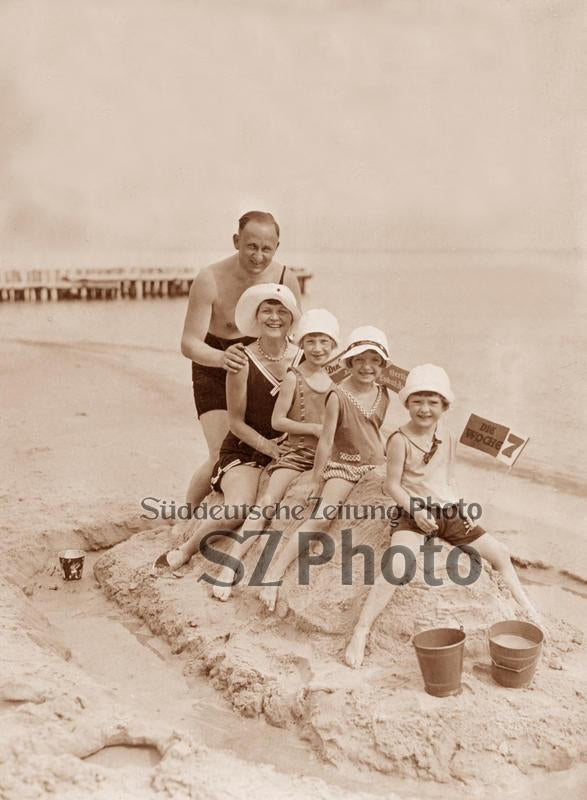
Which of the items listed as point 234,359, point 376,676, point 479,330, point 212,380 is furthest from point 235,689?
point 479,330

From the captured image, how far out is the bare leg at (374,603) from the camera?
3.38 m

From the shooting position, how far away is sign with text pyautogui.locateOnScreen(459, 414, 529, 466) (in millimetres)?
3785

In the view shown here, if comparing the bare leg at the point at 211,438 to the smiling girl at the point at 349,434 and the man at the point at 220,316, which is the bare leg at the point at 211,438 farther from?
the smiling girl at the point at 349,434

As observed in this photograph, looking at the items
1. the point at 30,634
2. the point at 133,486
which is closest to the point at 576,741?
the point at 30,634

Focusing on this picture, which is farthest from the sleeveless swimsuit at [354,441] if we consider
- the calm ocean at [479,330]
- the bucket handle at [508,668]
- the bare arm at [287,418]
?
the calm ocean at [479,330]

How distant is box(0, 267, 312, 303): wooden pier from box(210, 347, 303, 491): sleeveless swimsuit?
1534 centimetres

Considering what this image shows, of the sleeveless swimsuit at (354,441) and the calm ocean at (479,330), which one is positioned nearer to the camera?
the sleeveless swimsuit at (354,441)

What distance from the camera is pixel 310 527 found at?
3.84 m

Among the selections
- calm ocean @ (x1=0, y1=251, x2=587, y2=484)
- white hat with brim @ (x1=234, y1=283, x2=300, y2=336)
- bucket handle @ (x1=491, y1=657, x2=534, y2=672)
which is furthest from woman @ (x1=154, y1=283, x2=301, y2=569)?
calm ocean @ (x1=0, y1=251, x2=587, y2=484)

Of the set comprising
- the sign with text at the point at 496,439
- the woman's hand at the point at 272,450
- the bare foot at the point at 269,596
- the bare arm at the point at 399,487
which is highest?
the sign with text at the point at 496,439

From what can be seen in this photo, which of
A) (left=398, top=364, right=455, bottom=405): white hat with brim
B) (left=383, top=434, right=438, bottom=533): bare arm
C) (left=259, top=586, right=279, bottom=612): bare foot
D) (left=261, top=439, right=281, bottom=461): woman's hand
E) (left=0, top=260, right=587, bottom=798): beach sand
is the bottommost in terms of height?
(left=0, top=260, right=587, bottom=798): beach sand

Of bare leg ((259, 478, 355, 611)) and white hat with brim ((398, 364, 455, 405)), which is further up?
white hat with brim ((398, 364, 455, 405))

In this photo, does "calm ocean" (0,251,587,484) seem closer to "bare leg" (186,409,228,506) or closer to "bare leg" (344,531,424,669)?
"bare leg" (186,409,228,506)

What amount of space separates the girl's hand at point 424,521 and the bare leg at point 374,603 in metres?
0.08
